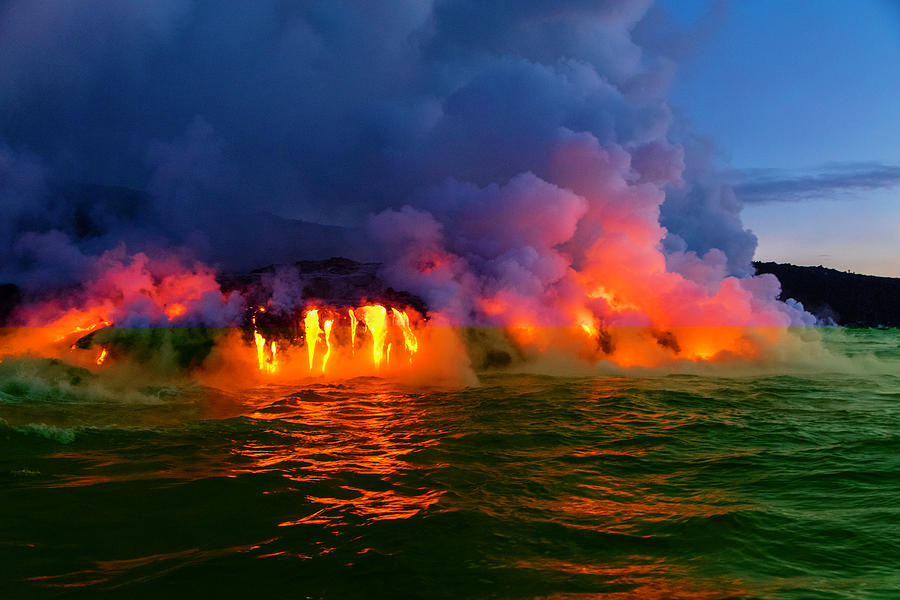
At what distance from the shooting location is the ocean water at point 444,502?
801 centimetres

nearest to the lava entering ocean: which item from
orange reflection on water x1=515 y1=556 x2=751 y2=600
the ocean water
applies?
the ocean water

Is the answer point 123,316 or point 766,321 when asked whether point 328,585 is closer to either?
point 123,316

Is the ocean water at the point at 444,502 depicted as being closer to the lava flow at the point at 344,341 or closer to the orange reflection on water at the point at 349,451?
the orange reflection on water at the point at 349,451

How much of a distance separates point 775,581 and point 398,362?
95.1 ft

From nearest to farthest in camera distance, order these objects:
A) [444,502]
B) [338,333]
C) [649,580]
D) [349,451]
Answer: [649,580], [444,502], [349,451], [338,333]

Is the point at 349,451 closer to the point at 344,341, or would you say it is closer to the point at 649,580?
the point at 649,580

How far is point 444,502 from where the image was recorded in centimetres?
1140

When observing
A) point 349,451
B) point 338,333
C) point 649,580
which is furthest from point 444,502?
point 338,333

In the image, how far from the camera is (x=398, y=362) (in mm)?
35906

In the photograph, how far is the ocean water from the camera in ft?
26.3

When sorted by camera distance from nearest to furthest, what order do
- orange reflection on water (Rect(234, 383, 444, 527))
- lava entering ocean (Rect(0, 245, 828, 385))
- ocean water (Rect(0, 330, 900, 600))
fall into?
ocean water (Rect(0, 330, 900, 600)), orange reflection on water (Rect(234, 383, 444, 527)), lava entering ocean (Rect(0, 245, 828, 385))

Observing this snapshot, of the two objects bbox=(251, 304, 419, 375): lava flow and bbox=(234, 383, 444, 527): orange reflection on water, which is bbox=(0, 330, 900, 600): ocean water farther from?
bbox=(251, 304, 419, 375): lava flow

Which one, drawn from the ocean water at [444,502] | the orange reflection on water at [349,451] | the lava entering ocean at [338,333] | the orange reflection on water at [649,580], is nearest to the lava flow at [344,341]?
the lava entering ocean at [338,333]

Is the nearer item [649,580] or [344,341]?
[649,580]
